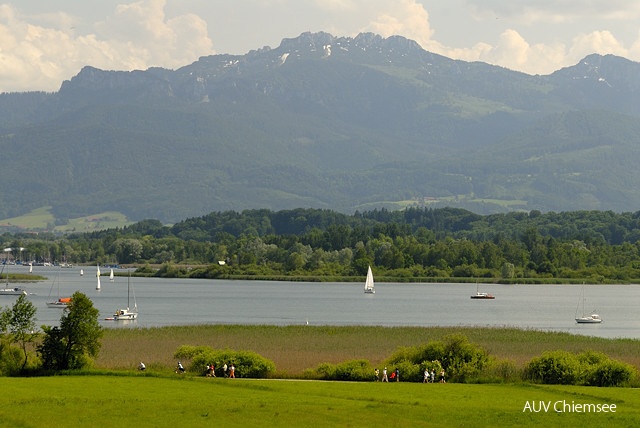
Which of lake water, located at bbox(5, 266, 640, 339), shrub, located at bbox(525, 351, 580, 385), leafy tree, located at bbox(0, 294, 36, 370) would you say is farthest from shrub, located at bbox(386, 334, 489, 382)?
lake water, located at bbox(5, 266, 640, 339)

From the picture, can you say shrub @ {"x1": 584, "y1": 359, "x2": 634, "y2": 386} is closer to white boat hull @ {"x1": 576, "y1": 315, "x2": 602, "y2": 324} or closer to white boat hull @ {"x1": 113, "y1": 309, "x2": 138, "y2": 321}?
white boat hull @ {"x1": 576, "y1": 315, "x2": 602, "y2": 324}

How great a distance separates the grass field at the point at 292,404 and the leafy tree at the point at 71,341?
3.67 m

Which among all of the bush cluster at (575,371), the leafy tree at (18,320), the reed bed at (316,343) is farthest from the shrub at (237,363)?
the bush cluster at (575,371)

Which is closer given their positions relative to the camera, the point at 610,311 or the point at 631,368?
the point at 631,368

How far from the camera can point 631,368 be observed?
4984 cm

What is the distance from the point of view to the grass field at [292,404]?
126 ft

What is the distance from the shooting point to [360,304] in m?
127

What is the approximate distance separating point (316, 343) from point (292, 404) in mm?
31131

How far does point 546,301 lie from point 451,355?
87.4 meters

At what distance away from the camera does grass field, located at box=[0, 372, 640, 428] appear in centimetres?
3847

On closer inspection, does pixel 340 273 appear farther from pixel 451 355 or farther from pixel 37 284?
pixel 451 355

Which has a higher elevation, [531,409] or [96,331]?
[96,331]

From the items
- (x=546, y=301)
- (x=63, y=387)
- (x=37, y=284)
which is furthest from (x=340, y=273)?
(x=63, y=387)

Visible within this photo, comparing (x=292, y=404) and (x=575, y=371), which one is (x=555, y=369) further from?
(x=292, y=404)
